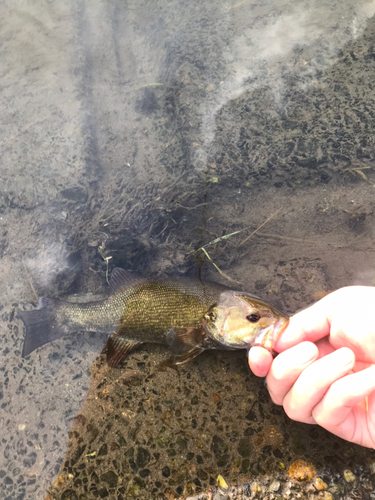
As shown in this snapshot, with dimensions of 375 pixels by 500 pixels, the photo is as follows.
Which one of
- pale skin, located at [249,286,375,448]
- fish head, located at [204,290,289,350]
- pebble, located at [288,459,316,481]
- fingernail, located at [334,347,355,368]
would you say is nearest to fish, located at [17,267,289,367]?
fish head, located at [204,290,289,350]

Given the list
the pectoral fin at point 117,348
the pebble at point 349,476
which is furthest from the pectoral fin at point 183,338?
the pebble at point 349,476

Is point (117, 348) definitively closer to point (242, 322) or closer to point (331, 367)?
point (242, 322)

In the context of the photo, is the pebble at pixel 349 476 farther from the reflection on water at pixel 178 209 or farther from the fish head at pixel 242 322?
the fish head at pixel 242 322

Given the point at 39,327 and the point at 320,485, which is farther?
the point at 39,327

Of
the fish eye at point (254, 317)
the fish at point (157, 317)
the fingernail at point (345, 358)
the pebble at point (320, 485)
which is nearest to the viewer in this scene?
the fingernail at point (345, 358)

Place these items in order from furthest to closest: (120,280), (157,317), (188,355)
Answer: (120,280), (157,317), (188,355)

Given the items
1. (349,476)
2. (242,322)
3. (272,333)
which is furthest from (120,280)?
(349,476)

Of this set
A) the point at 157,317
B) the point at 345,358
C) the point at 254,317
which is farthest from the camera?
the point at 157,317
